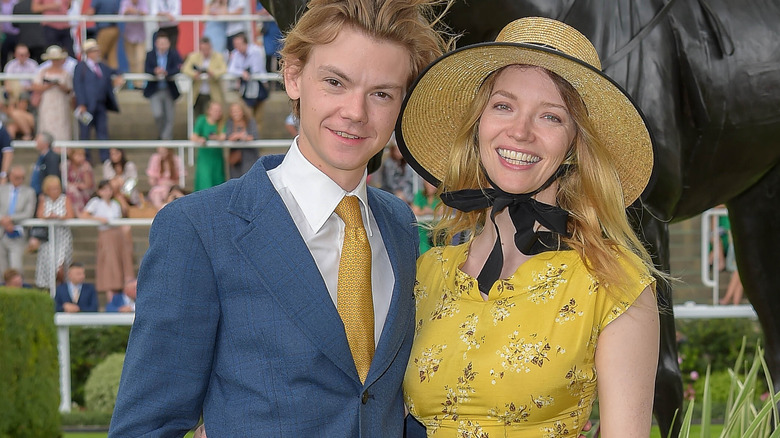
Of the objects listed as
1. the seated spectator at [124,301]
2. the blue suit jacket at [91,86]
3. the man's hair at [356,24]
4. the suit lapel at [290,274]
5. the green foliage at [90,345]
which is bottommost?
the green foliage at [90,345]

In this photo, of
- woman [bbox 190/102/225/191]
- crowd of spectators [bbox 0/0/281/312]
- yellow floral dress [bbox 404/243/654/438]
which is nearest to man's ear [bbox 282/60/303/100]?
yellow floral dress [bbox 404/243/654/438]

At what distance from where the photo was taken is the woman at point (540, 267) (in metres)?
1.84

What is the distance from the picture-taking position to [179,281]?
1.67 m

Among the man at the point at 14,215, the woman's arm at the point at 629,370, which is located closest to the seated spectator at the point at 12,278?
the man at the point at 14,215

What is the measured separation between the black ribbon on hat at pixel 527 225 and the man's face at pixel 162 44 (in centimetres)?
874

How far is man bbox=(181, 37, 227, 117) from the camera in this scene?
10109mm

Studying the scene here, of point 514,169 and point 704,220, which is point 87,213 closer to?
point 704,220

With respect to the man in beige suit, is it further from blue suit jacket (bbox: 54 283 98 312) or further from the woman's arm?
the woman's arm

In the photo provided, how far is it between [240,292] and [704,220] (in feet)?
25.9

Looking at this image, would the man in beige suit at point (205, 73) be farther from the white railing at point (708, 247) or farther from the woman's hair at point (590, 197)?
the woman's hair at point (590, 197)

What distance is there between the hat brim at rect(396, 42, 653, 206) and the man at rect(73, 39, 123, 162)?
8344 mm

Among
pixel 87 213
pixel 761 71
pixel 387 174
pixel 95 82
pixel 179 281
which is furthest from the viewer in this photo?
pixel 95 82

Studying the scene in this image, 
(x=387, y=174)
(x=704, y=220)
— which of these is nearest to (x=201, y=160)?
(x=387, y=174)

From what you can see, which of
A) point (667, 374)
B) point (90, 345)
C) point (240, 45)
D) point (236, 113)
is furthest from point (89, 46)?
point (667, 374)
